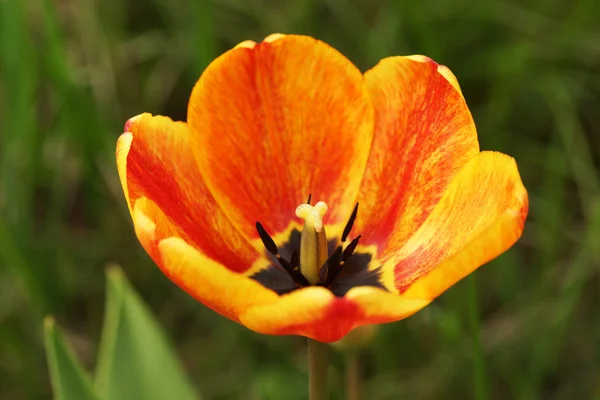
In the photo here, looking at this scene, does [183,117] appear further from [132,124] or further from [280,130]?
[132,124]

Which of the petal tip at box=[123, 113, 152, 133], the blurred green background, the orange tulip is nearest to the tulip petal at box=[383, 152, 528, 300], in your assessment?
the orange tulip

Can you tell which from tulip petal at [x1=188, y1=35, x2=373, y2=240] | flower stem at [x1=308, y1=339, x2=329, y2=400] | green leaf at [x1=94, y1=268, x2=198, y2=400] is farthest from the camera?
green leaf at [x1=94, y1=268, x2=198, y2=400]

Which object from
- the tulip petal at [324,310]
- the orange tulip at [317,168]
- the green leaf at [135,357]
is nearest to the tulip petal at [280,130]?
the orange tulip at [317,168]

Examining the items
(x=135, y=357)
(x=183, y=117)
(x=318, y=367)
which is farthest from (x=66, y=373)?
(x=183, y=117)

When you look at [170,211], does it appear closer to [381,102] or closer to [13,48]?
[381,102]

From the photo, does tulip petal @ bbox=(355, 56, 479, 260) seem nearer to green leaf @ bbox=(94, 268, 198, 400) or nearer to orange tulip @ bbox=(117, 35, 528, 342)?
orange tulip @ bbox=(117, 35, 528, 342)

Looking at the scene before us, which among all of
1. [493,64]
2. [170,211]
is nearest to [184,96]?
[493,64]
